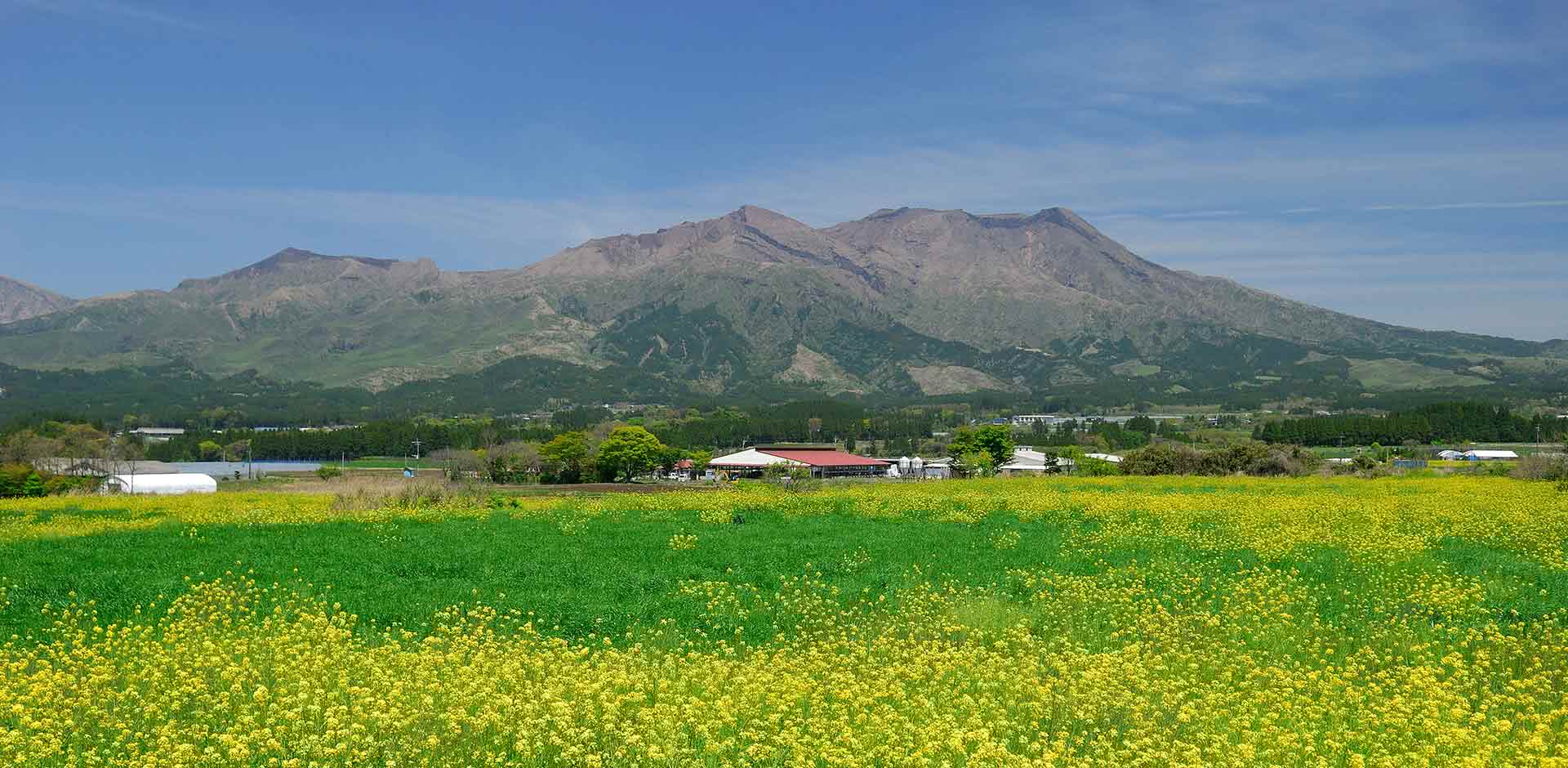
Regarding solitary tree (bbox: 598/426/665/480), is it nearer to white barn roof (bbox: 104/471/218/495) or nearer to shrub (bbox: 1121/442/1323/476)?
white barn roof (bbox: 104/471/218/495)

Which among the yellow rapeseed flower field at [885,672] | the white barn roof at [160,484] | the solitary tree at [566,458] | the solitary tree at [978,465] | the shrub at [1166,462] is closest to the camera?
the yellow rapeseed flower field at [885,672]

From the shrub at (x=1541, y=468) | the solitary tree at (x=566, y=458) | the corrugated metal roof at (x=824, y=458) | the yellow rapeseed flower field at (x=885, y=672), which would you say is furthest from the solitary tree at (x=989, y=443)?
the yellow rapeseed flower field at (x=885, y=672)

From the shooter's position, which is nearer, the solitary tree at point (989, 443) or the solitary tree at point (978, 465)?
the solitary tree at point (978, 465)

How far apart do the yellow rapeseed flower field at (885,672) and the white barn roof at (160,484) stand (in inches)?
2623

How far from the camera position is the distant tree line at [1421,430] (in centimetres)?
15825

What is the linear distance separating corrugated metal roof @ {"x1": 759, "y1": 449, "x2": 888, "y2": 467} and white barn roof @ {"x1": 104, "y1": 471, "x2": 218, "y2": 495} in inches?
2484

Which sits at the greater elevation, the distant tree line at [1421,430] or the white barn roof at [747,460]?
the distant tree line at [1421,430]

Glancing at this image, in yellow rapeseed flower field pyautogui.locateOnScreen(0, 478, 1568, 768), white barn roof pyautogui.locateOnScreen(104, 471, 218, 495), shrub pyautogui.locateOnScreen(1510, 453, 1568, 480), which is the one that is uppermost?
yellow rapeseed flower field pyautogui.locateOnScreen(0, 478, 1568, 768)

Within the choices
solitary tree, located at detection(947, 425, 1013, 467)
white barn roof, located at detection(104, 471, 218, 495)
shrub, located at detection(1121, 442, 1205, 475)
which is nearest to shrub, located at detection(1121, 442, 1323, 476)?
shrub, located at detection(1121, 442, 1205, 475)

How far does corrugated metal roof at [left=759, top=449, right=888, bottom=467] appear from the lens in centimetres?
13325

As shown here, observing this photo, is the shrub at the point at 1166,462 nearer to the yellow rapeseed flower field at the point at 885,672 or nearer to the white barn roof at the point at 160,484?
the yellow rapeseed flower field at the point at 885,672

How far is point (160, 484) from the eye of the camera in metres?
82.1

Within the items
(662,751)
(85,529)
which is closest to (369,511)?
(85,529)

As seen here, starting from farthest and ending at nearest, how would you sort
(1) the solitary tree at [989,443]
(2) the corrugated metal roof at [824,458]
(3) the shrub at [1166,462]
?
(1) the solitary tree at [989,443], (2) the corrugated metal roof at [824,458], (3) the shrub at [1166,462]
